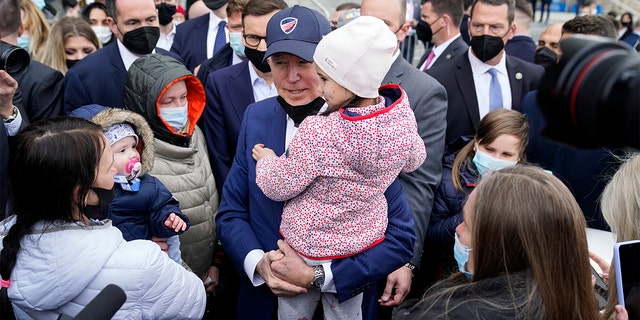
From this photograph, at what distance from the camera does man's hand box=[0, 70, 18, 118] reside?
2.92 metres

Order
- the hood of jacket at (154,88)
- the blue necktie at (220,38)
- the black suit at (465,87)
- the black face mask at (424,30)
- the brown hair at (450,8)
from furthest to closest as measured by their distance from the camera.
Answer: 1. the black face mask at (424,30)
2. the brown hair at (450,8)
3. the blue necktie at (220,38)
4. the black suit at (465,87)
5. the hood of jacket at (154,88)

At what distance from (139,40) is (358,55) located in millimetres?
2255

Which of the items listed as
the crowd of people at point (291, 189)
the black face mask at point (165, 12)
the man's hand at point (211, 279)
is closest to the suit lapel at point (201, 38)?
the black face mask at point (165, 12)

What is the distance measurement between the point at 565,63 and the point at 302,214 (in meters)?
1.53

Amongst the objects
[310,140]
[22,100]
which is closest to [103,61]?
[22,100]

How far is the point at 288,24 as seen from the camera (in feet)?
9.78

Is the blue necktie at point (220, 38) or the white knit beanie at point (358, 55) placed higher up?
the white knit beanie at point (358, 55)

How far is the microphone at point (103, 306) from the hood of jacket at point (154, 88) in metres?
1.84

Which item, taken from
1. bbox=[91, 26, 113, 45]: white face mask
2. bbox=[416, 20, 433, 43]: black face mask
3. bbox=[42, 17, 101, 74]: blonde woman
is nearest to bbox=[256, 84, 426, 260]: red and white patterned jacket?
bbox=[42, 17, 101, 74]: blonde woman

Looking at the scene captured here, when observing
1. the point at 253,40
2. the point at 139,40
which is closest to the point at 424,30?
the point at 253,40

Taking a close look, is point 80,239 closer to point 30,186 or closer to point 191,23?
point 30,186

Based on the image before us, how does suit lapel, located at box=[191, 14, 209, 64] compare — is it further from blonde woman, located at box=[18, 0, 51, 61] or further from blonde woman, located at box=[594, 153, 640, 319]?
blonde woman, located at box=[594, 153, 640, 319]

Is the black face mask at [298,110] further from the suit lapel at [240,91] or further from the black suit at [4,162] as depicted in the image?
the black suit at [4,162]

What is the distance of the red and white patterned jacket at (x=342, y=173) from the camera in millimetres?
2418
